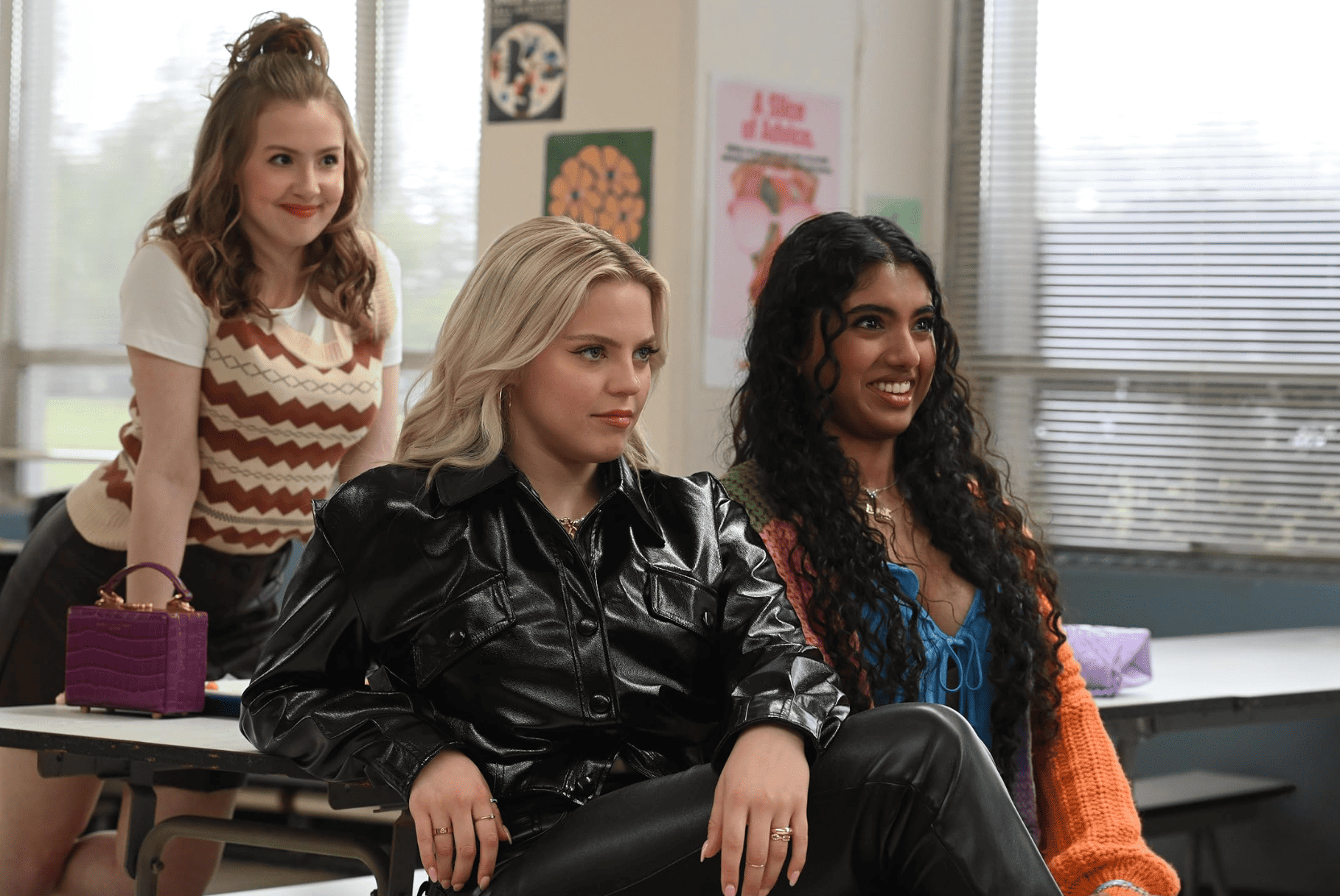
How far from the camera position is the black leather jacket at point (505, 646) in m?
1.71

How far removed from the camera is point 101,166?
606 centimetres

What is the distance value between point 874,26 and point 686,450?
149cm

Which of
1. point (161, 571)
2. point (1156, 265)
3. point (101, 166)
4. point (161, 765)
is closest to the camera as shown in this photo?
point (161, 765)

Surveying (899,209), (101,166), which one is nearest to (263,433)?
(899,209)

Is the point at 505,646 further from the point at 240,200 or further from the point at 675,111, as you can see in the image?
the point at 675,111

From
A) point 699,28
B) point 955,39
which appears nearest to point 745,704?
point 699,28

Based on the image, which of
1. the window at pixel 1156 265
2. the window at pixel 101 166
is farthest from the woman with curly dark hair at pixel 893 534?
the window at pixel 101 166

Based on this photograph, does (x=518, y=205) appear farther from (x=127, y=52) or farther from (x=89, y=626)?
(x=127, y=52)

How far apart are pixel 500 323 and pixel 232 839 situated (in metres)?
0.82

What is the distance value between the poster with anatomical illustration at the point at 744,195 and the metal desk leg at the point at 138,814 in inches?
74.7

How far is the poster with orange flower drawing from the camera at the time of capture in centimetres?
376

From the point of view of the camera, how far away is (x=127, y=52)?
598 cm

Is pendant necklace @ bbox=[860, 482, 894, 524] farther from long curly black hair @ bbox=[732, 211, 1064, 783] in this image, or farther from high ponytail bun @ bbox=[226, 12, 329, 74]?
high ponytail bun @ bbox=[226, 12, 329, 74]

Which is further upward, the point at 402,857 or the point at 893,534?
the point at 893,534
